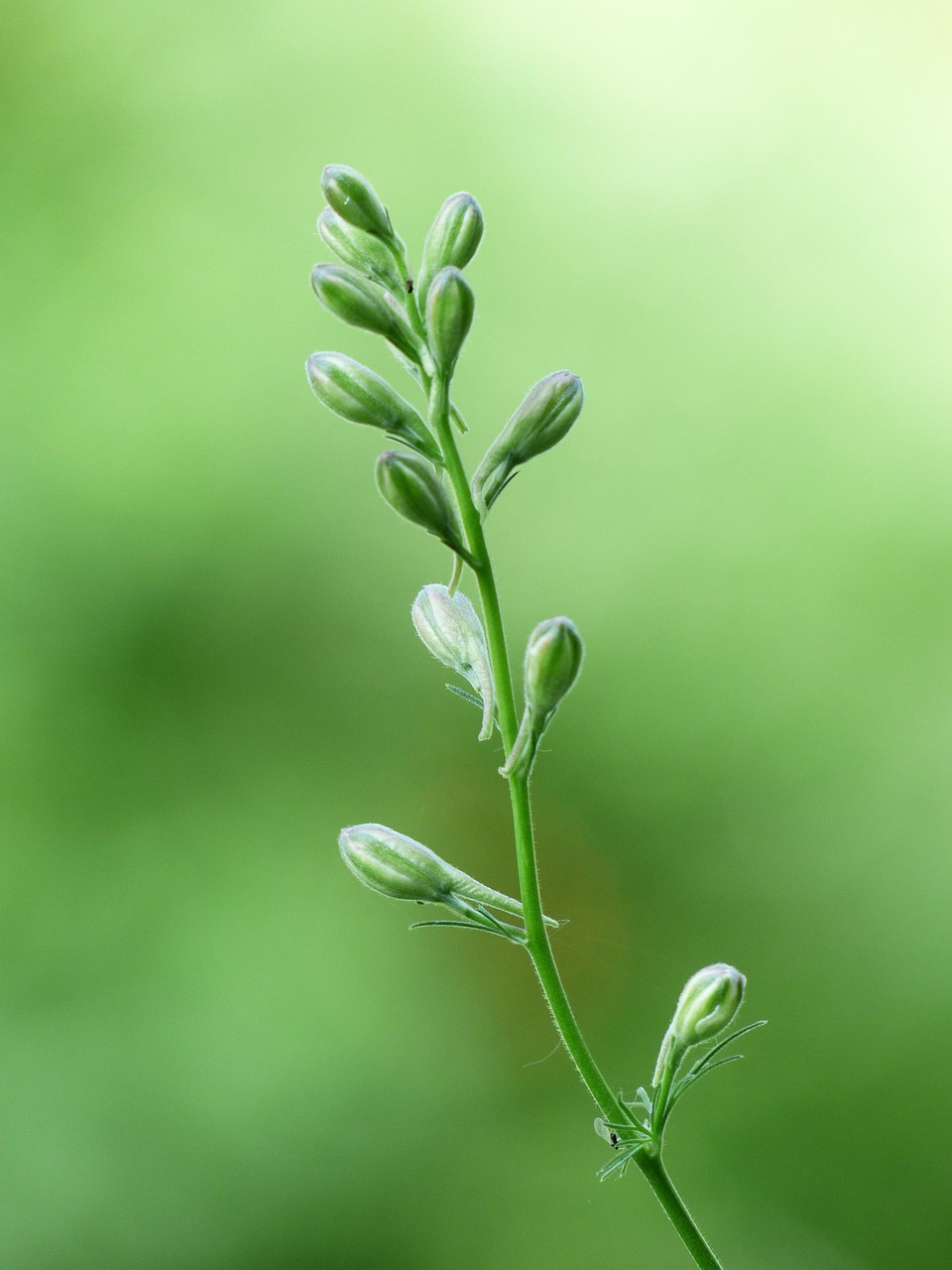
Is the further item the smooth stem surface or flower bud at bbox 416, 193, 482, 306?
flower bud at bbox 416, 193, 482, 306

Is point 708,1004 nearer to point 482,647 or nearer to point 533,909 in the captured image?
point 533,909

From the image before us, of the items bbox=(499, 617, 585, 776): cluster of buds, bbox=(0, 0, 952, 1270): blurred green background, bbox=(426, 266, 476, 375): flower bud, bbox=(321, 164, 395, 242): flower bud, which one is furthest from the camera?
bbox=(0, 0, 952, 1270): blurred green background

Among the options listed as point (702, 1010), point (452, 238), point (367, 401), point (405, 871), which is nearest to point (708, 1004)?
point (702, 1010)

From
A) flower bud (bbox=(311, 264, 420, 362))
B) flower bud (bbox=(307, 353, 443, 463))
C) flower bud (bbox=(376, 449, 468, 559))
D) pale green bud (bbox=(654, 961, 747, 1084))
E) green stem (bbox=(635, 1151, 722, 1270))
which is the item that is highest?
flower bud (bbox=(311, 264, 420, 362))

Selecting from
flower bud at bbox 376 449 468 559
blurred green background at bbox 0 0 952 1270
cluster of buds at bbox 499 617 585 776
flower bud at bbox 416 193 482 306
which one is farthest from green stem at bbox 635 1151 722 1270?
blurred green background at bbox 0 0 952 1270

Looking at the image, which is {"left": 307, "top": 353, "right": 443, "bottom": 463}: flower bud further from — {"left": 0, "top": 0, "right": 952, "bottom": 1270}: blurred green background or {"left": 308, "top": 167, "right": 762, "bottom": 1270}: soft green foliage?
{"left": 0, "top": 0, "right": 952, "bottom": 1270}: blurred green background

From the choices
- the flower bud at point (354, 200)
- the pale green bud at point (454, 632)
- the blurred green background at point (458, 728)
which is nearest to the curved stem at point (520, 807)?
the pale green bud at point (454, 632)
